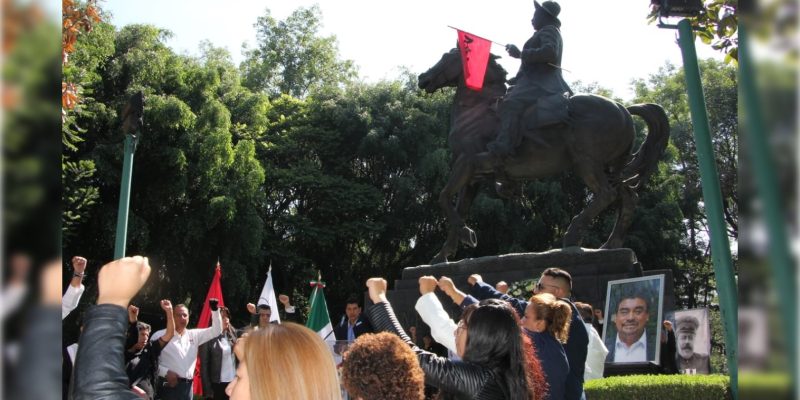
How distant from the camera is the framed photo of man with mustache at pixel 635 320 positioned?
360 inches

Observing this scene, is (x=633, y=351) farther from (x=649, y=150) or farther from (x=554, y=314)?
(x=554, y=314)

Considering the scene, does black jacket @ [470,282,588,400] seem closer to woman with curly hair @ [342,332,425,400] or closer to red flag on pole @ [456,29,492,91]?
woman with curly hair @ [342,332,425,400]

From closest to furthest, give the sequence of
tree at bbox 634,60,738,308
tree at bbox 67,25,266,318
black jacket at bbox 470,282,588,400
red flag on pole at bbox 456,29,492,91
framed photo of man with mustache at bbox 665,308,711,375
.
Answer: black jacket at bbox 470,282,588,400, framed photo of man with mustache at bbox 665,308,711,375, red flag on pole at bbox 456,29,492,91, tree at bbox 67,25,266,318, tree at bbox 634,60,738,308

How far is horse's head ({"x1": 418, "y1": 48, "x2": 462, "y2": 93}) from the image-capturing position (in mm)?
11727

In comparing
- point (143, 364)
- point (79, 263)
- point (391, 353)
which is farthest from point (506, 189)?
point (391, 353)

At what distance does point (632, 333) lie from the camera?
30.5ft

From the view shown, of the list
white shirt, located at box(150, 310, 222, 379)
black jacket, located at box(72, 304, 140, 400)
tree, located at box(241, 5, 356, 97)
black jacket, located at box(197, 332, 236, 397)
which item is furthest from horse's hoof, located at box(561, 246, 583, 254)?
tree, located at box(241, 5, 356, 97)

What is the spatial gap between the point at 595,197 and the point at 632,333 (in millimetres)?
2089

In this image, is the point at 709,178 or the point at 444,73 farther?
the point at 444,73

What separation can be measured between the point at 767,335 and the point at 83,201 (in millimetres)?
17412

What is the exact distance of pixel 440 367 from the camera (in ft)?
9.84

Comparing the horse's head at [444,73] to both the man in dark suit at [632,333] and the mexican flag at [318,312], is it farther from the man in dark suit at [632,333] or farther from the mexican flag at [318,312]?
Result: the man in dark suit at [632,333]

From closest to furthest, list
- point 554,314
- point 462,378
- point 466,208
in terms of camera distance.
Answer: point 462,378 → point 554,314 → point 466,208

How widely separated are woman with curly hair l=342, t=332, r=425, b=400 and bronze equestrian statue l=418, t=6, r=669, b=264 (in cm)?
823
